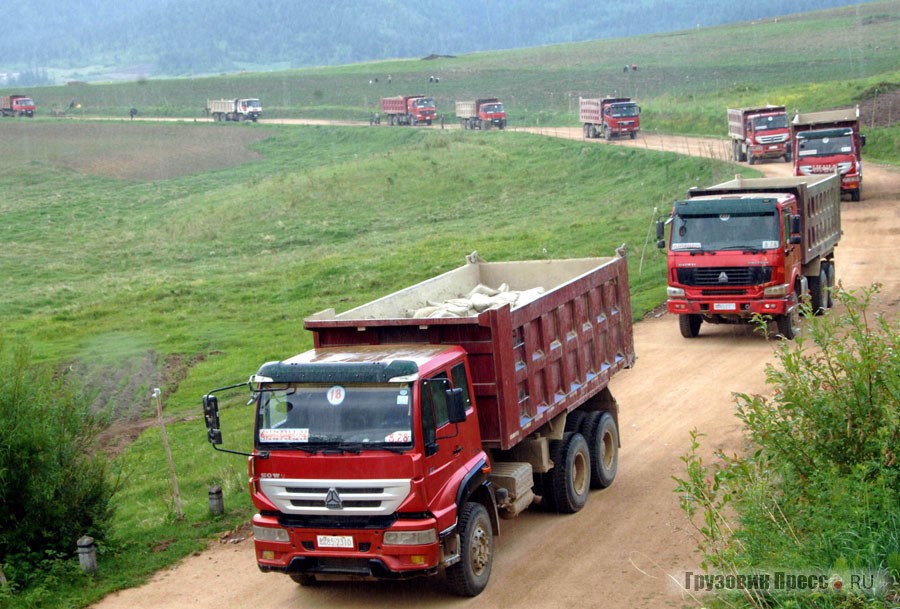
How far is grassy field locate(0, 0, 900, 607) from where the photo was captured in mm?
20031

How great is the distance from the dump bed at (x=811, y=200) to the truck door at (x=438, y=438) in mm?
12674

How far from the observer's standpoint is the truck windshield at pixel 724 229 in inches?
785

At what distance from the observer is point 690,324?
21.5 metres

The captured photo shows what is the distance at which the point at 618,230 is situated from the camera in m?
36.1

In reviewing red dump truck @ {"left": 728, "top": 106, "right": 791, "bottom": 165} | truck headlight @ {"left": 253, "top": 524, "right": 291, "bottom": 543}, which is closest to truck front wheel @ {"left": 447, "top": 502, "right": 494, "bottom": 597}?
truck headlight @ {"left": 253, "top": 524, "right": 291, "bottom": 543}

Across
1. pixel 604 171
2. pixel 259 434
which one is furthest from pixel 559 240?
pixel 259 434

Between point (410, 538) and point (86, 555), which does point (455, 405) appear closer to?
point (410, 538)

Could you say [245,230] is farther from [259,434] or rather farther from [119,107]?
[119,107]

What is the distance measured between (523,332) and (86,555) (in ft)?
17.5

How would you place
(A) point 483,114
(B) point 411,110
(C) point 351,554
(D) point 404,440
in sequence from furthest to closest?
(B) point 411,110 < (A) point 483,114 < (C) point 351,554 < (D) point 404,440

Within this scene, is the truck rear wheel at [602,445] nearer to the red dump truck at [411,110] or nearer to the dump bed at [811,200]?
the dump bed at [811,200]

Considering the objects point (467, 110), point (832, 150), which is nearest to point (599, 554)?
point (832, 150)

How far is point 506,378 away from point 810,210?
12.7 meters

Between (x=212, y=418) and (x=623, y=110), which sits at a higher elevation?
(x=623, y=110)
